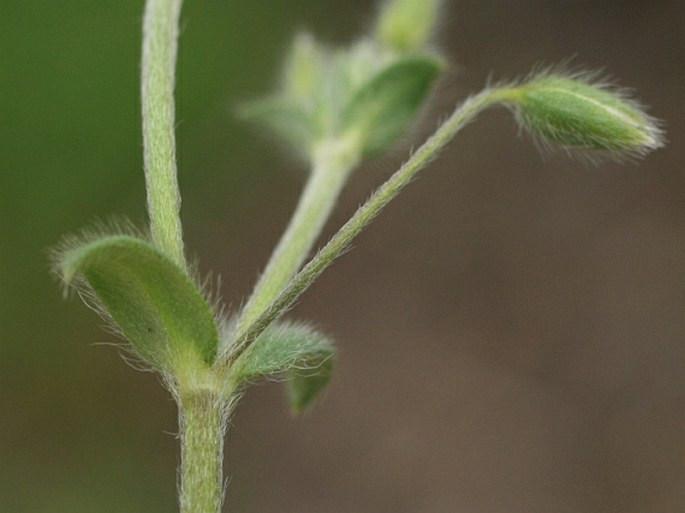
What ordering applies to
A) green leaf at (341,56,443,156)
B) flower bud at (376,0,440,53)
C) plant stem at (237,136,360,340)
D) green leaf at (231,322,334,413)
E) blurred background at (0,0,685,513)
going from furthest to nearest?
blurred background at (0,0,685,513), flower bud at (376,0,440,53), green leaf at (341,56,443,156), plant stem at (237,136,360,340), green leaf at (231,322,334,413)

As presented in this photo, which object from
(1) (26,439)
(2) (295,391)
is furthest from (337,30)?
→ (2) (295,391)

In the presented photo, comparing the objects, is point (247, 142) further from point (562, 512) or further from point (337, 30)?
point (562, 512)

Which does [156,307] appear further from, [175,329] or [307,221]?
[307,221]

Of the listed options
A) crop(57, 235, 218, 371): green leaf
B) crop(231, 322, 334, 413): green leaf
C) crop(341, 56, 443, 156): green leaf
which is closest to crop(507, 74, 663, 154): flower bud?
crop(341, 56, 443, 156): green leaf

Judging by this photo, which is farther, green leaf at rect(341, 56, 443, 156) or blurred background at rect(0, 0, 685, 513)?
blurred background at rect(0, 0, 685, 513)

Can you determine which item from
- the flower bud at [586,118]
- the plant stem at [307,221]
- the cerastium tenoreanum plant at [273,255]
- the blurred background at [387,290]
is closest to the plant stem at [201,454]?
the cerastium tenoreanum plant at [273,255]

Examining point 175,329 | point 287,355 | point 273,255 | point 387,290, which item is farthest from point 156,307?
point 387,290

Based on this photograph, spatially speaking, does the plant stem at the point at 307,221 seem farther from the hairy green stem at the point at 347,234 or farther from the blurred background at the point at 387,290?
the blurred background at the point at 387,290

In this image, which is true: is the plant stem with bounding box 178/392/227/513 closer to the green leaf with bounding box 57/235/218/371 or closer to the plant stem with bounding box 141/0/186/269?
the green leaf with bounding box 57/235/218/371
